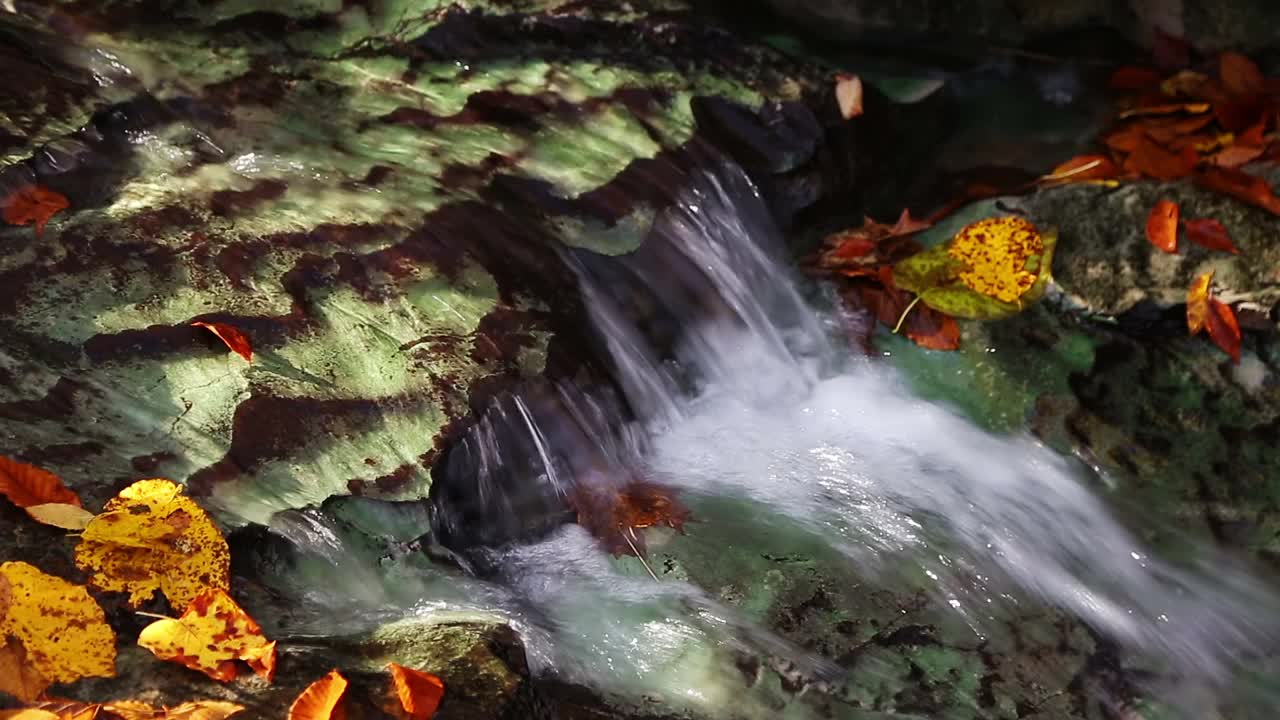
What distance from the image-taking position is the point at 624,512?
3.04 metres

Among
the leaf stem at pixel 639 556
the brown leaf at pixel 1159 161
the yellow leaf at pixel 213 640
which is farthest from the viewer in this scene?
the brown leaf at pixel 1159 161

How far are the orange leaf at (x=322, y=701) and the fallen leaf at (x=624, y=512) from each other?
933mm

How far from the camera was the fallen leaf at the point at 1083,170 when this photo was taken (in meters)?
3.90

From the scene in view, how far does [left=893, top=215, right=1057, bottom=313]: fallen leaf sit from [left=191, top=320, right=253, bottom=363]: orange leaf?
7.44 feet

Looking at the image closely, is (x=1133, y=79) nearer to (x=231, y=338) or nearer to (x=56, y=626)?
(x=231, y=338)

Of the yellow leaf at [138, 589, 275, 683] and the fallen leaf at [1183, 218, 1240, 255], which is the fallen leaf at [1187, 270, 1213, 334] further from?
the yellow leaf at [138, 589, 275, 683]

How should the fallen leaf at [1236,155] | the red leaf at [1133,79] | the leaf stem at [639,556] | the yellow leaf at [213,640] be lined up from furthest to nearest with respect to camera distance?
the red leaf at [1133,79] < the fallen leaf at [1236,155] < the leaf stem at [639,556] < the yellow leaf at [213,640]

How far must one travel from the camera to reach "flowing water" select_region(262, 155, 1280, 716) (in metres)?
2.80

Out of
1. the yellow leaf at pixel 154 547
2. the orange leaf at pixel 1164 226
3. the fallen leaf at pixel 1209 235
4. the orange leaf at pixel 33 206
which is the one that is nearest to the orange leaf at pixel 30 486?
the yellow leaf at pixel 154 547

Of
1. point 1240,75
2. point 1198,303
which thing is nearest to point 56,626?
point 1198,303

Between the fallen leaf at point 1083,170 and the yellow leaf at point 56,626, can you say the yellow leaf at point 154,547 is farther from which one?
the fallen leaf at point 1083,170

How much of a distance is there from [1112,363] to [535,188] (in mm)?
2089

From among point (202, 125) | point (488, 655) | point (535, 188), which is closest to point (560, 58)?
point (535, 188)

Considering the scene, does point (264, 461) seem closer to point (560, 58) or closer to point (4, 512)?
point (4, 512)
